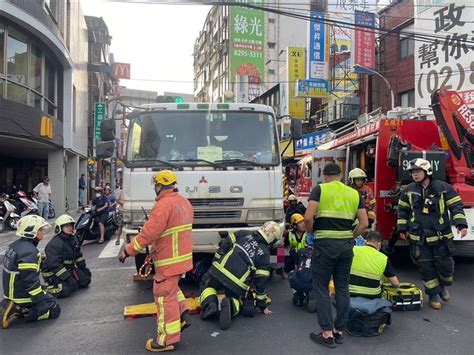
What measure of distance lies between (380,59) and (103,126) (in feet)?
56.7

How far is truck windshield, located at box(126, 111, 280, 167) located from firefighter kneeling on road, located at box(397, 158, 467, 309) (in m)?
1.85

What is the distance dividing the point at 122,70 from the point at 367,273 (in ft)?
90.1

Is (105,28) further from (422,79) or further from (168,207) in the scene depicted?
(168,207)

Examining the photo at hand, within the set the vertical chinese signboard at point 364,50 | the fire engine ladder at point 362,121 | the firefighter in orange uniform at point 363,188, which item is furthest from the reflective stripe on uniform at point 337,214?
the vertical chinese signboard at point 364,50

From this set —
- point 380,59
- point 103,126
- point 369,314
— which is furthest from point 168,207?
point 380,59

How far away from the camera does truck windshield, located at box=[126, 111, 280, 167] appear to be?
5844mm

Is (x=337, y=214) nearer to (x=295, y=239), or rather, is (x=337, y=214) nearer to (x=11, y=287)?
(x=295, y=239)

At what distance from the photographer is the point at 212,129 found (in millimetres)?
6047

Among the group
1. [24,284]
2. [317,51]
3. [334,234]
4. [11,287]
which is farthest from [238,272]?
[317,51]

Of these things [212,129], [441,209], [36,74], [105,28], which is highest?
[105,28]

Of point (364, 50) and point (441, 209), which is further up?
point (364, 50)

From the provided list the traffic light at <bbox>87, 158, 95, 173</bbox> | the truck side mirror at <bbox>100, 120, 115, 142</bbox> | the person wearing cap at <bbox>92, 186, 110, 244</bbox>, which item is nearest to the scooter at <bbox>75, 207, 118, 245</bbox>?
the person wearing cap at <bbox>92, 186, 110, 244</bbox>

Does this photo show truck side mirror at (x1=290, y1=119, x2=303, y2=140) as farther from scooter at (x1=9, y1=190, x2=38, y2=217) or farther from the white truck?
scooter at (x1=9, y1=190, x2=38, y2=217)

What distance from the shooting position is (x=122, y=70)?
2920cm
